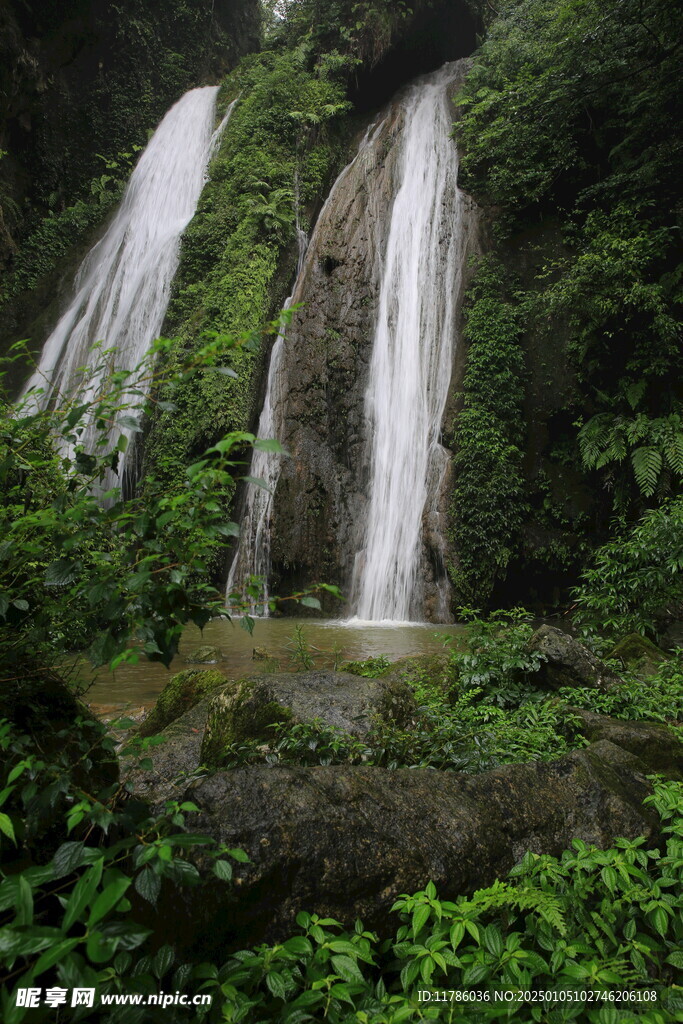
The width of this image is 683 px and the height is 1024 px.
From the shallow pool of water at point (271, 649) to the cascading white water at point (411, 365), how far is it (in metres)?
1.21

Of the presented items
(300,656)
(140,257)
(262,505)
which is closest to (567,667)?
(300,656)

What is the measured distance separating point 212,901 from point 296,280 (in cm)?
1423

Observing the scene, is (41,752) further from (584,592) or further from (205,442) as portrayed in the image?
(205,442)

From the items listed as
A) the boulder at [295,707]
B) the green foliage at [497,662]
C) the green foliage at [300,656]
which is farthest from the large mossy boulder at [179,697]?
the green foliage at [497,662]

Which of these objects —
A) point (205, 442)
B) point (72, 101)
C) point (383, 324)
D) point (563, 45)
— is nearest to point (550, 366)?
point (383, 324)

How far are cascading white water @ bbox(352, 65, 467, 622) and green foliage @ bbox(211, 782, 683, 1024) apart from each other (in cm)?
812

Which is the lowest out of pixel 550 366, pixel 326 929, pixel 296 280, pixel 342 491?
pixel 326 929

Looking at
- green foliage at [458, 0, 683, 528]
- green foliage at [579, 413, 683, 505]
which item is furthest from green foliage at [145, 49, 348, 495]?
green foliage at [579, 413, 683, 505]

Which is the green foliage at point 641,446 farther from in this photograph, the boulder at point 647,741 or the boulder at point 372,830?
the boulder at point 372,830

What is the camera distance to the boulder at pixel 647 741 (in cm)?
306

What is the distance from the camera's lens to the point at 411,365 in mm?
12156

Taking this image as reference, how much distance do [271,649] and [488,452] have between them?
5772mm

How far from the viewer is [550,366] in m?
11.2

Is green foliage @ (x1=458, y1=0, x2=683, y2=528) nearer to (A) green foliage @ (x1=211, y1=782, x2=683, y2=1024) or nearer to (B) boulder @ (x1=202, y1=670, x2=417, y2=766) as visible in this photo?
(B) boulder @ (x1=202, y1=670, x2=417, y2=766)
